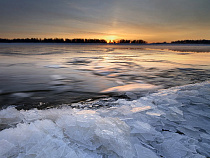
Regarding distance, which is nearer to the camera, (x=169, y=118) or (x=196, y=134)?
(x=196, y=134)

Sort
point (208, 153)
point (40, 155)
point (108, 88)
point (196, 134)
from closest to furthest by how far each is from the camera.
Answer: point (40, 155) → point (208, 153) → point (196, 134) → point (108, 88)

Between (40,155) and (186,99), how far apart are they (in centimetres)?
287

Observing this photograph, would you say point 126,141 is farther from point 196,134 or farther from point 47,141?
point 196,134

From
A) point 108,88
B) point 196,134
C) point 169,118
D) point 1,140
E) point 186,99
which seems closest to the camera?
point 1,140

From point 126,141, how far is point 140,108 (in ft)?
3.72

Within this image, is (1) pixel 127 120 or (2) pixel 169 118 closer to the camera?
(1) pixel 127 120

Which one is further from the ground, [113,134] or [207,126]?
[113,134]

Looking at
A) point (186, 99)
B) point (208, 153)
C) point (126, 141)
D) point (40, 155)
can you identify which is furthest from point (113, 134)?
point (186, 99)

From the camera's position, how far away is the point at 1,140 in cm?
149

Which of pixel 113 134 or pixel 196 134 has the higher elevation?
pixel 113 134

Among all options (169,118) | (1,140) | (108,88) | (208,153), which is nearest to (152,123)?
(169,118)

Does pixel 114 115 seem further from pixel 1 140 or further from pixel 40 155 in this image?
pixel 1 140

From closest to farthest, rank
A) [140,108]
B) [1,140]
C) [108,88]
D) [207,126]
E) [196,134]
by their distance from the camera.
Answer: [1,140] < [196,134] < [207,126] < [140,108] < [108,88]

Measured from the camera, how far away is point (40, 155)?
138cm
